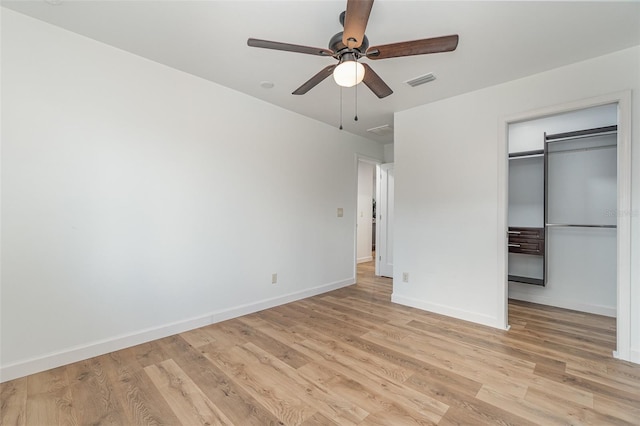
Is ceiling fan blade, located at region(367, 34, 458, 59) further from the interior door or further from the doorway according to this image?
the doorway

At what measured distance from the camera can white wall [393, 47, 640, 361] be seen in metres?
2.51

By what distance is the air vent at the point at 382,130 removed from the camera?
14.6 feet

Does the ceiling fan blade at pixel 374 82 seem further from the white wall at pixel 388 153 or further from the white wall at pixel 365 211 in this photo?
the white wall at pixel 365 211

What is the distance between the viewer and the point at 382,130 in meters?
4.62

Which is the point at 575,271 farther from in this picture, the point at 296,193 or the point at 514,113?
the point at 296,193

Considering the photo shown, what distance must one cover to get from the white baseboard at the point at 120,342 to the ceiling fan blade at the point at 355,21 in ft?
9.64

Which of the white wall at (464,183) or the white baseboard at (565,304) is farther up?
the white wall at (464,183)

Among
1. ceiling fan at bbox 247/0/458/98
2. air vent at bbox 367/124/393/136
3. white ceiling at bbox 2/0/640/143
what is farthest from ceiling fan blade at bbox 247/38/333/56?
air vent at bbox 367/124/393/136

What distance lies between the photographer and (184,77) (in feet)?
9.35

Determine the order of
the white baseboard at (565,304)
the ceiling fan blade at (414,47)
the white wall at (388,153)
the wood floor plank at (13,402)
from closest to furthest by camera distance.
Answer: the wood floor plank at (13,402), the ceiling fan blade at (414,47), the white baseboard at (565,304), the white wall at (388,153)

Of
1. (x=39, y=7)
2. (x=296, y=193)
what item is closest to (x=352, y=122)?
(x=296, y=193)

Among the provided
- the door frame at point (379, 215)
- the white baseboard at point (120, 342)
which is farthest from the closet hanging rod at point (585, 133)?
the white baseboard at point (120, 342)

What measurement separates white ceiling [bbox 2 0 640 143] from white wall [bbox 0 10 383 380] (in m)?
0.32

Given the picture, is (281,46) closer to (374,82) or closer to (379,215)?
(374,82)
